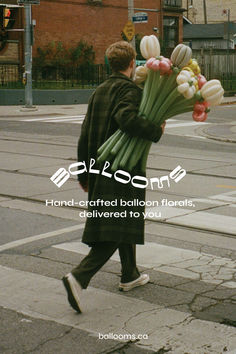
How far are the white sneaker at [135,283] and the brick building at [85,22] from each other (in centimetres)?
3146

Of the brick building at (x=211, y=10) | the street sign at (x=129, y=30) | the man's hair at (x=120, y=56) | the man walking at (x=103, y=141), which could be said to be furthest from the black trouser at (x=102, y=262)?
the brick building at (x=211, y=10)

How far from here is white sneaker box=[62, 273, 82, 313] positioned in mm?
4812

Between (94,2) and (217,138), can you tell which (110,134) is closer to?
(217,138)

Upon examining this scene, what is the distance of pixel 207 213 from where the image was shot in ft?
26.7

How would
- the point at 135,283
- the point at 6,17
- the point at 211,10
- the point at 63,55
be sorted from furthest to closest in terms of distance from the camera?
the point at 211,10, the point at 63,55, the point at 6,17, the point at 135,283

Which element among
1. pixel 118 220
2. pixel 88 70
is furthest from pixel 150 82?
pixel 88 70

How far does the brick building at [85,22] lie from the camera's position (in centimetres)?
3750

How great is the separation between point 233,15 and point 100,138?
2748 inches

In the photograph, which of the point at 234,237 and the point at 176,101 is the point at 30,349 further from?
the point at 234,237

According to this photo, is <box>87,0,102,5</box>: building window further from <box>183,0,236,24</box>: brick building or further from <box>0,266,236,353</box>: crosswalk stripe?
<box>0,266,236,353</box>: crosswalk stripe

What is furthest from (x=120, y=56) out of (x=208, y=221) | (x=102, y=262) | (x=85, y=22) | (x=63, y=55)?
(x=85, y=22)

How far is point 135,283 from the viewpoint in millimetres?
5379

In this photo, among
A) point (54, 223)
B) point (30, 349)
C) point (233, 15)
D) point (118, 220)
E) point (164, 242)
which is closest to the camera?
point (30, 349)

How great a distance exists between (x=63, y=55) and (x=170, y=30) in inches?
489
